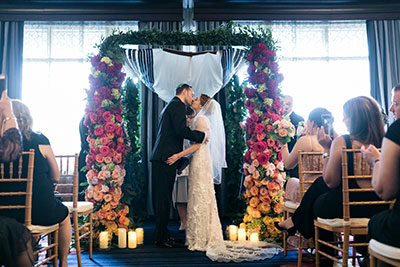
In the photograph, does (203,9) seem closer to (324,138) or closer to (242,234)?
(242,234)

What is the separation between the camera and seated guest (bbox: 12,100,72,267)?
2752mm

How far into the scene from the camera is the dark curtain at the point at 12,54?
23.2 feet

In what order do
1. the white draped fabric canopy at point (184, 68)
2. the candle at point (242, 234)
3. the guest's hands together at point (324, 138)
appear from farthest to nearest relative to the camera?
the white draped fabric canopy at point (184, 68) < the candle at point (242, 234) < the guest's hands together at point (324, 138)

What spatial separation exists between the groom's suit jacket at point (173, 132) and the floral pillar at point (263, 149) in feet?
2.65

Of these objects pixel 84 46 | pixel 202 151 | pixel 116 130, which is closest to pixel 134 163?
pixel 116 130

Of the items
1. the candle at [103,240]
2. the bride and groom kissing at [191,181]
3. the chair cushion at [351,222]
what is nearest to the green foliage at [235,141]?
the bride and groom kissing at [191,181]

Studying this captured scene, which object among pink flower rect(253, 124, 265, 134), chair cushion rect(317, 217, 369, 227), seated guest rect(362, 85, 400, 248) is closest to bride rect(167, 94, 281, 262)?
pink flower rect(253, 124, 265, 134)

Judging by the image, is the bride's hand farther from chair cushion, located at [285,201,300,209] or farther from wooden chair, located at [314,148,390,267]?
wooden chair, located at [314,148,390,267]

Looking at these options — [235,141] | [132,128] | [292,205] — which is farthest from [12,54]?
[292,205]

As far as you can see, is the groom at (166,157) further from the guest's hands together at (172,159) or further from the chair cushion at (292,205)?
the chair cushion at (292,205)

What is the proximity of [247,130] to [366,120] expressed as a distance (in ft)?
7.82

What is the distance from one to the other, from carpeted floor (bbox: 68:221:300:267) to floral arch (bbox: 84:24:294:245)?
0.48m

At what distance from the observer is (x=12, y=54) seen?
7.09 meters

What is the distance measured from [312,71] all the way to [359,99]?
5.04 m
